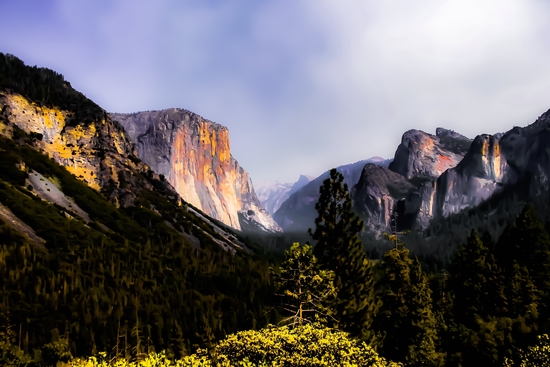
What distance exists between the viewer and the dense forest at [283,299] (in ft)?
135

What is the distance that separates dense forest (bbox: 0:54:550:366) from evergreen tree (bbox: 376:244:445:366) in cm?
14

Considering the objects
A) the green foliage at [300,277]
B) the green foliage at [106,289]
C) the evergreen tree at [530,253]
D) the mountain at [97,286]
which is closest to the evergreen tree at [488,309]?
the evergreen tree at [530,253]

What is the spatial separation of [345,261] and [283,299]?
357 inches

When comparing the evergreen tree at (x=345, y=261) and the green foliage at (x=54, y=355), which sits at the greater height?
the evergreen tree at (x=345, y=261)

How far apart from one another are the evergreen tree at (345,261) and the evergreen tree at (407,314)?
10.1 feet

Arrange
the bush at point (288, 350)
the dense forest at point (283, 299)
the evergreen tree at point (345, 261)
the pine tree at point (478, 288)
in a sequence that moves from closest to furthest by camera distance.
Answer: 1. the bush at point (288, 350)
2. the dense forest at point (283, 299)
3. the evergreen tree at point (345, 261)
4. the pine tree at point (478, 288)

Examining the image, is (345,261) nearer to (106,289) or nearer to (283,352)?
(283,352)

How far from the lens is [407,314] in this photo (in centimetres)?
5469

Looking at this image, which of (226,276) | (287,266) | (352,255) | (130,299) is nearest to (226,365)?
(287,266)

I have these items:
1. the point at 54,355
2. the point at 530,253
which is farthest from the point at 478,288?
the point at 54,355

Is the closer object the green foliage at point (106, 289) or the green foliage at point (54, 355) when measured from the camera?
the green foliage at point (54, 355)

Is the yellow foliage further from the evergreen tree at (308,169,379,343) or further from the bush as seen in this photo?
the evergreen tree at (308,169,379,343)

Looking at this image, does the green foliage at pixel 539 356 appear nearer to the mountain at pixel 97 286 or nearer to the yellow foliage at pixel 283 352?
the yellow foliage at pixel 283 352

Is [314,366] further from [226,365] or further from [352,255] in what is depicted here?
[352,255]
